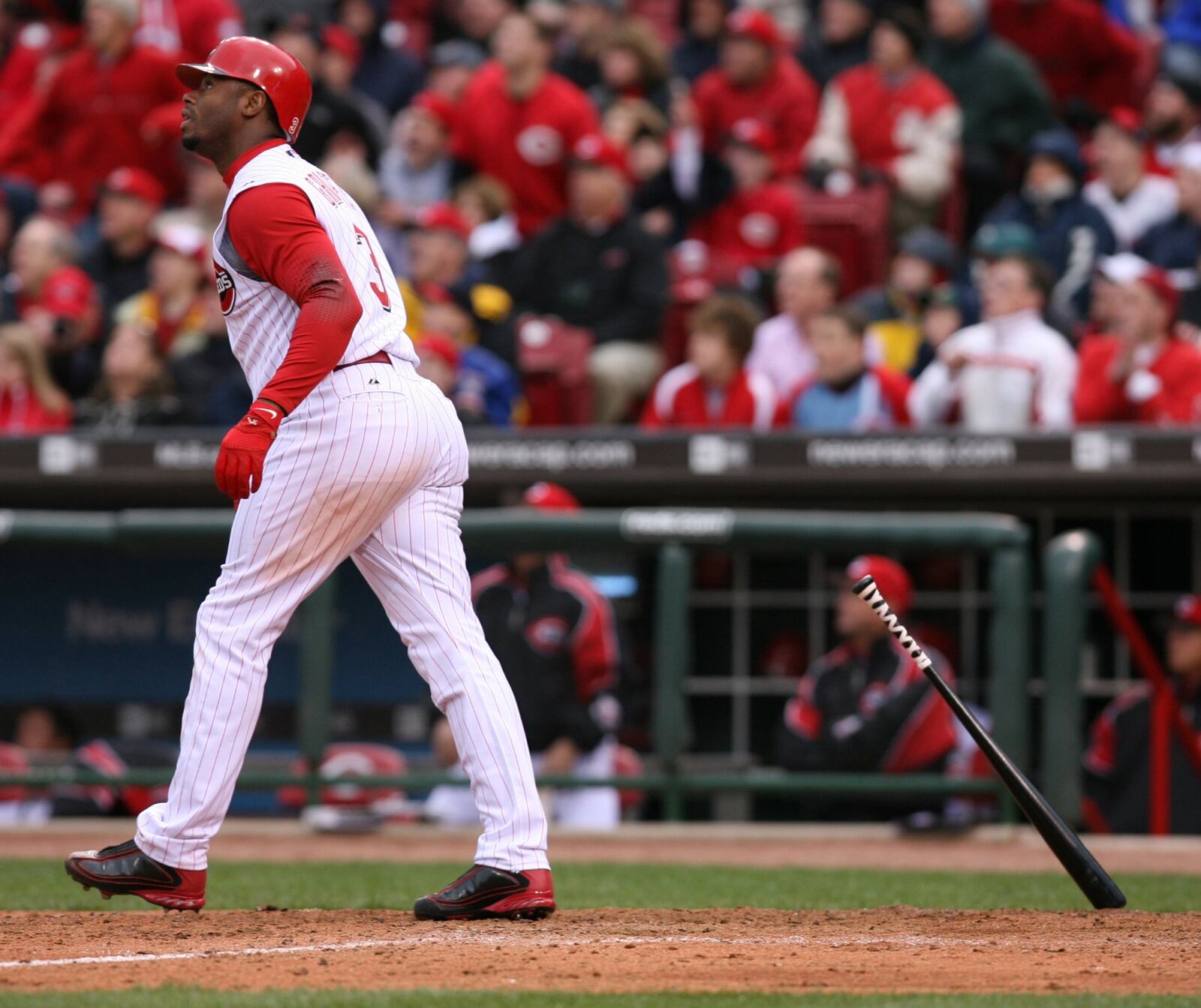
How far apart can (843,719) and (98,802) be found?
2.70 m

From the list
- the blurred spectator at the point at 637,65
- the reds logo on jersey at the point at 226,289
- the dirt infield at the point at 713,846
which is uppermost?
the blurred spectator at the point at 637,65

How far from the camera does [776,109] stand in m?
10.6

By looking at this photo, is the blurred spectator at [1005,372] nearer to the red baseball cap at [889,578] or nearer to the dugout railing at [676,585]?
the red baseball cap at [889,578]

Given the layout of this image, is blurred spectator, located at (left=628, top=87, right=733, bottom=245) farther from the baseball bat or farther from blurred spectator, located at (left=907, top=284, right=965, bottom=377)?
the baseball bat

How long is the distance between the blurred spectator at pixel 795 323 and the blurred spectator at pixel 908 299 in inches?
13.6

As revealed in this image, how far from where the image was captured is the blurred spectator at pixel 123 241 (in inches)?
390

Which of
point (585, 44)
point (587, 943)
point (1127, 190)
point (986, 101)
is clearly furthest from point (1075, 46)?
point (587, 943)

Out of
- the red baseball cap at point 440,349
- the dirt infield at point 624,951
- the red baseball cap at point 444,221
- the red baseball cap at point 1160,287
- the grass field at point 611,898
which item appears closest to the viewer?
the grass field at point 611,898

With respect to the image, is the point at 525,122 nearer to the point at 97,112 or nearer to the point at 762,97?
the point at 762,97

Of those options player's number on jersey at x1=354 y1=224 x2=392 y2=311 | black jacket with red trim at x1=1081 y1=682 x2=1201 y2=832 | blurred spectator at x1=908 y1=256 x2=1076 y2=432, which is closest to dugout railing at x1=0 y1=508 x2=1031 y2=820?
black jacket with red trim at x1=1081 y1=682 x2=1201 y2=832

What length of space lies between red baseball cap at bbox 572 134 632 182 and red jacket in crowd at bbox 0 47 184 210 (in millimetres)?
2448

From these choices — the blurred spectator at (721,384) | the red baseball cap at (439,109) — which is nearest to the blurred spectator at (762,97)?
the red baseball cap at (439,109)

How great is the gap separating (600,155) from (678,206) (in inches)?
31.7

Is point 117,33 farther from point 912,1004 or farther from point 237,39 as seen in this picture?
point 912,1004
